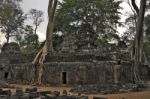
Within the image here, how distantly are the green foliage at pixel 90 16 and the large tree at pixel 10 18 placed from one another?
7123 mm

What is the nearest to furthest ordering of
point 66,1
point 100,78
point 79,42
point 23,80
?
point 100,78, point 23,80, point 79,42, point 66,1

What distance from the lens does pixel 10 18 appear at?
43.0m

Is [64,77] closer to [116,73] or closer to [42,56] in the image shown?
[42,56]

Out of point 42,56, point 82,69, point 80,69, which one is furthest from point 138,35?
point 42,56

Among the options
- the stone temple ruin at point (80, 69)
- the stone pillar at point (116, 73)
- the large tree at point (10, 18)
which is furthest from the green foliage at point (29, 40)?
the stone pillar at point (116, 73)

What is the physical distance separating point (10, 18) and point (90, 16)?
12533mm

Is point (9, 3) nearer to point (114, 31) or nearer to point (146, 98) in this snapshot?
point (114, 31)

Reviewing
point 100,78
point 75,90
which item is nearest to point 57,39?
point 100,78

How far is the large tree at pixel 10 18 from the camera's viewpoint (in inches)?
1626

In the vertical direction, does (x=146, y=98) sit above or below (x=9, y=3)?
below

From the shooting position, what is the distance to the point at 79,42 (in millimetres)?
34781

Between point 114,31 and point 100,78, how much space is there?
16.5 metres

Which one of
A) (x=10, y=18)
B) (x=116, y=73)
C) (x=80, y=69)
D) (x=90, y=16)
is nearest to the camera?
(x=116, y=73)

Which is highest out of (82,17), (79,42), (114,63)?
(82,17)
